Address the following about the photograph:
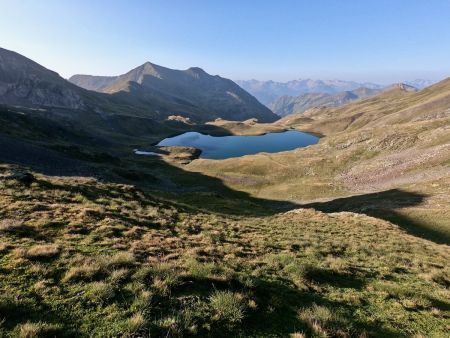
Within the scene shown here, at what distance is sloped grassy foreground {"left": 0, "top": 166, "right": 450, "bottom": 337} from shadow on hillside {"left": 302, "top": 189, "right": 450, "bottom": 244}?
17.2 metres

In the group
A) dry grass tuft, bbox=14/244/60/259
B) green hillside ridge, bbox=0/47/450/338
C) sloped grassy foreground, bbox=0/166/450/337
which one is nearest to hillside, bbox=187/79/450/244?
green hillside ridge, bbox=0/47/450/338

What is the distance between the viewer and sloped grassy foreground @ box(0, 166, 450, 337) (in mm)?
9680

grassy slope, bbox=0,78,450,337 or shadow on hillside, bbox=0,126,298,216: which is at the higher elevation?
grassy slope, bbox=0,78,450,337

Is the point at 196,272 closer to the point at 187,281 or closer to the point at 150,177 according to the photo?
the point at 187,281

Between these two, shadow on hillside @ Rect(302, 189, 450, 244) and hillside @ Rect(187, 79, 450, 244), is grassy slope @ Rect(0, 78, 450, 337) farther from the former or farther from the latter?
hillside @ Rect(187, 79, 450, 244)

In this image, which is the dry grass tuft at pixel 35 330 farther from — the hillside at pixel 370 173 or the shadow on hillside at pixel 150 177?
the hillside at pixel 370 173

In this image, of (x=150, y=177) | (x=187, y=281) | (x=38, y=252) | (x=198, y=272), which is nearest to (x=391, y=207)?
(x=198, y=272)

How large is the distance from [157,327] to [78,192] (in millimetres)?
24588

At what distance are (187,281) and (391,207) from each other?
51.5 metres

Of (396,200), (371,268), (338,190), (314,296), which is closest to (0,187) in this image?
(314,296)

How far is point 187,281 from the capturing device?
41.2 ft

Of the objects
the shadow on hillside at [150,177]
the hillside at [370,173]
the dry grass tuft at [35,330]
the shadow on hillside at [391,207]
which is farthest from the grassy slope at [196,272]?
the shadow on hillside at [150,177]

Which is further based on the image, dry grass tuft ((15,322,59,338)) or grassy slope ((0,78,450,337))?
grassy slope ((0,78,450,337))

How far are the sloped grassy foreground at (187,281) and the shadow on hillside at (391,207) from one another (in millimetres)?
17200
